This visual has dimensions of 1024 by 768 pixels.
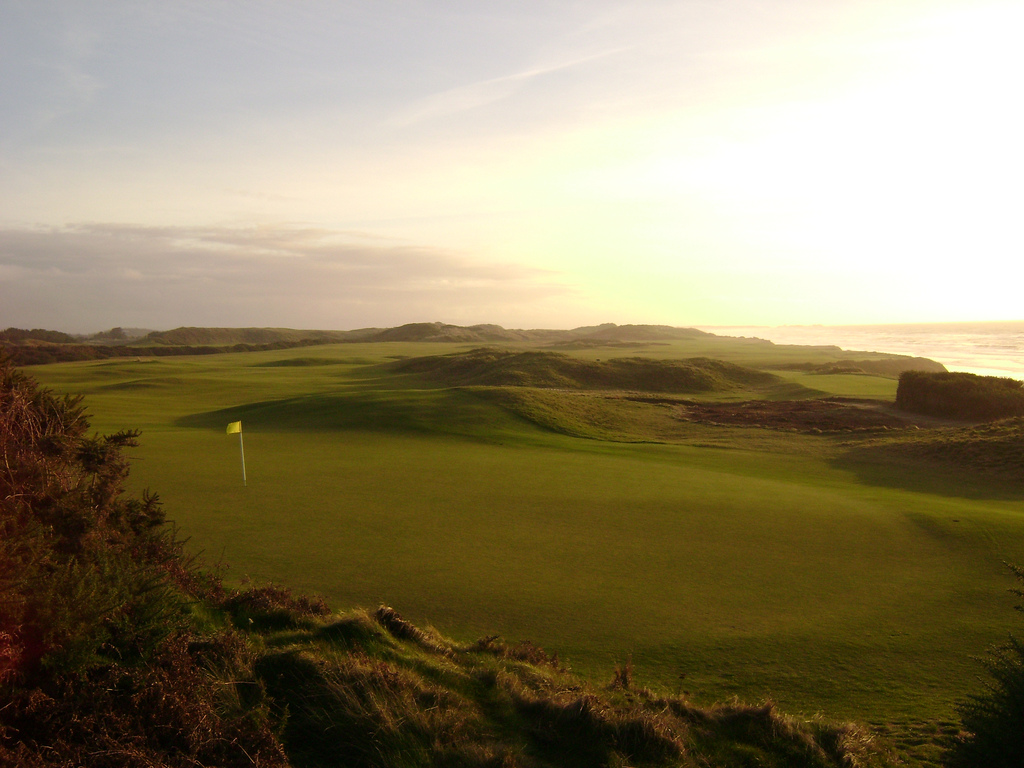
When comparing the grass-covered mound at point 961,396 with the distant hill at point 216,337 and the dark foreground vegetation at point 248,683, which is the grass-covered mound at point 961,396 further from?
the distant hill at point 216,337

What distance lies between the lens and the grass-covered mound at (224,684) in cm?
428

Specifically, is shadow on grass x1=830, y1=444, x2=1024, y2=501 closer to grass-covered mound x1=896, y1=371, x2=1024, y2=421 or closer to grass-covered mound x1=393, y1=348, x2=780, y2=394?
grass-covered mound x1=896, y1=371, x2=1024, y2=421

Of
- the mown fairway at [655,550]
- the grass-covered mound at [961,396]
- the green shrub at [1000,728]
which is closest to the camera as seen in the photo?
the green shrub at [1000,728]

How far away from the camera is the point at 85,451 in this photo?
661cm

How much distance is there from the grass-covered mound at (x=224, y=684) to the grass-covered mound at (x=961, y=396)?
32949 millimetres

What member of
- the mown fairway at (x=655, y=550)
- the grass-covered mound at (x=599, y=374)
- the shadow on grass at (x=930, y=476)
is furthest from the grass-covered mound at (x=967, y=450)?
the grass-covered mound at (x=599, y=374)

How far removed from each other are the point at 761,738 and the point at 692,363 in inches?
2059

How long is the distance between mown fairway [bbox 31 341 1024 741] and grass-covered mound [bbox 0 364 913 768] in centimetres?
132

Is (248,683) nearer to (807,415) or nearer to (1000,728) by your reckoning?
(1000,728)

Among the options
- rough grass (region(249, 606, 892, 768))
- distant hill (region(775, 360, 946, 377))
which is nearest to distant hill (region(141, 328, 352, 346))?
distant hill (region(775, 360, 946, 377))

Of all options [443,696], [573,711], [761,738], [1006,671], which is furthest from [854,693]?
[443,696]

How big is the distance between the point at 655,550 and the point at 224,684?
791 cm

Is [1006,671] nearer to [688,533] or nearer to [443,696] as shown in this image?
[443,696]

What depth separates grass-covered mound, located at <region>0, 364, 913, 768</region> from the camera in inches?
168
